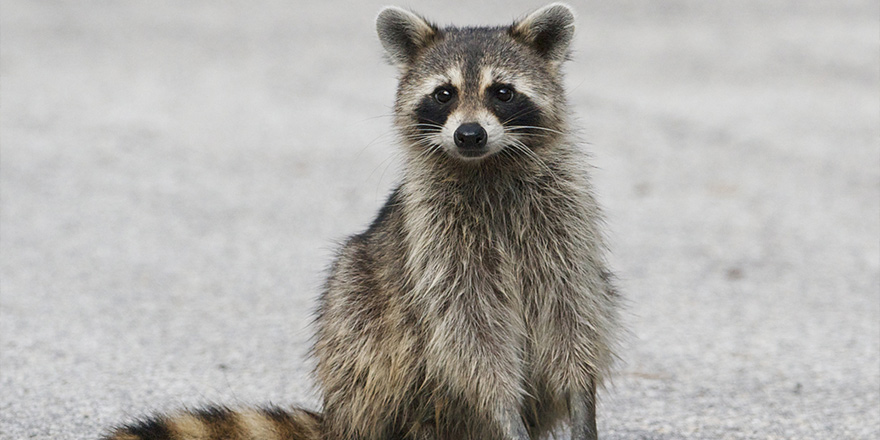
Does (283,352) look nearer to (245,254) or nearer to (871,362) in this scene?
(245,254)

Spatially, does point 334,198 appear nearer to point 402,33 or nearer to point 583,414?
point 402,33

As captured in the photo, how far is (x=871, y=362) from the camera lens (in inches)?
204

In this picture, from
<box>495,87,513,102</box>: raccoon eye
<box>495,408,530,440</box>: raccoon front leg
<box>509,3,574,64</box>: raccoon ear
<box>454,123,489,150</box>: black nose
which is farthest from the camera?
<box>509,3,574,64</box>: raccoon ear

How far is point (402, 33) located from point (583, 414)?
5.02ft

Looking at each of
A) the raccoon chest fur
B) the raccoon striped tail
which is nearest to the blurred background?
the raccoon chest fur

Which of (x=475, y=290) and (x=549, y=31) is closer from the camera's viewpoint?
(x=475, y=290)

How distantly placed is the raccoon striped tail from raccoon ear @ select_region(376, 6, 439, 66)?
1.38 meters

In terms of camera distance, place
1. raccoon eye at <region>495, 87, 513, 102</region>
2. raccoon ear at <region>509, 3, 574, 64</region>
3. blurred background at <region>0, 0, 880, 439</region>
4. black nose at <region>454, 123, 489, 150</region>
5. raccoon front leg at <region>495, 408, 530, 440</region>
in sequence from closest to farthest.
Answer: black nose at <region>454, 123, 489, 150</region> < raccoon front leg at <region>495, 408, 530, 440</region> < raccoon eye at <region>495, 87, 513, 102</region> < raccoon ear at <region>509, 3, 574, 64</region> < blurred background at <region>0, 0, 880, 439</region>

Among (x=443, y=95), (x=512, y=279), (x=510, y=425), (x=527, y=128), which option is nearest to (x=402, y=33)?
(x=443, y=95)

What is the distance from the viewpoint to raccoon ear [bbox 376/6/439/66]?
365cm

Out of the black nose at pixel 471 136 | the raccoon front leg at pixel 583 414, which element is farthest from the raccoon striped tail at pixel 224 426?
the black nose at pixel 471 136

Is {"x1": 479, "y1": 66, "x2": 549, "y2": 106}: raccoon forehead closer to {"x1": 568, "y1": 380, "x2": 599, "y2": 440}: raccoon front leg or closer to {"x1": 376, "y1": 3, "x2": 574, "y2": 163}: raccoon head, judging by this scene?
{"x1": 376, "y1": 3, "x2": 574, "y2": 163}: raccoon head

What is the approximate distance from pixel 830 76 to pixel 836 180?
2873 mm

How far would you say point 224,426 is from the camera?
3.41 m
